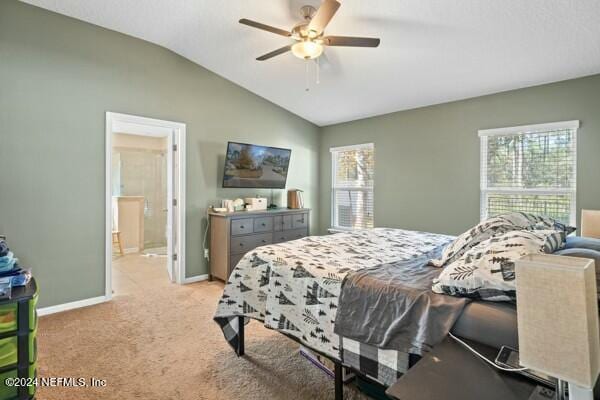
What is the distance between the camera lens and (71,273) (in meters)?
3.28

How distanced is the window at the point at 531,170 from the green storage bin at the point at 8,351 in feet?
14.2

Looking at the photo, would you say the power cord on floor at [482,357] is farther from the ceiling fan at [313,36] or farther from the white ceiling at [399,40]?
the white ceiling at [399,40]

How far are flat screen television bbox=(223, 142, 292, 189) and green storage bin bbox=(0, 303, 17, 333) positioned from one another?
9.23 feet

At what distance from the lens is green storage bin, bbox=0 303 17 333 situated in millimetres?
1626

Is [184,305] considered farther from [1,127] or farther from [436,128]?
[436,128]

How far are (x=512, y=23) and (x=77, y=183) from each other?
4.27 m

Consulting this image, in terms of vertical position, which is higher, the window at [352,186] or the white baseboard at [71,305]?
the window at [352,186]

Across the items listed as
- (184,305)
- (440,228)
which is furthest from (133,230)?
(440,228)

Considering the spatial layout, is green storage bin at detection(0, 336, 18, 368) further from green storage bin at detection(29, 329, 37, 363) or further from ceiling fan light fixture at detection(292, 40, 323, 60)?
ceiling fan light fixture at detection(292, 40, 323, 60)

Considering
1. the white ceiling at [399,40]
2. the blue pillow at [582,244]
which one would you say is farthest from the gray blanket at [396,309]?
the white ceiling at [399,40]

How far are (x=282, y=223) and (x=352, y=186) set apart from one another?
4.87ft

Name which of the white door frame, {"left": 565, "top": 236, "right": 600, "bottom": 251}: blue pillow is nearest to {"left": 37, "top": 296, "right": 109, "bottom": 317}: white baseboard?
the white door frame

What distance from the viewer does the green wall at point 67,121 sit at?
9.62 feet

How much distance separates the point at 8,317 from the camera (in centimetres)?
165
